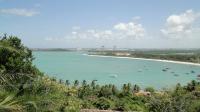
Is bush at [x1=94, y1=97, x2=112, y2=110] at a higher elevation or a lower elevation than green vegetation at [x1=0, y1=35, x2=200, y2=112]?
lower

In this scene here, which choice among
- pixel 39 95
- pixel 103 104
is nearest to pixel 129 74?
pixel 103 104

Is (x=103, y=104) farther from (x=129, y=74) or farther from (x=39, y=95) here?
(x=129, y=74)

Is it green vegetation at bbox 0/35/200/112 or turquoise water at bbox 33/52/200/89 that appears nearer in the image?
green vegetation at bbox 0/35/200/112

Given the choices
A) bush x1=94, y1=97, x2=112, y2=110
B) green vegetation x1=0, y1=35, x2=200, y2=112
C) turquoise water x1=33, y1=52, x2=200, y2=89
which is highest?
green vegetation x1=0, y1=35, x2=200, y2=112

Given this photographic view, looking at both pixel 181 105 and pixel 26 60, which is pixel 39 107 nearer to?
pixel 181 105

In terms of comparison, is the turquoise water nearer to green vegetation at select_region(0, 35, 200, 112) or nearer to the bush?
green vegetation at select_region(0, 35, 200, 112)

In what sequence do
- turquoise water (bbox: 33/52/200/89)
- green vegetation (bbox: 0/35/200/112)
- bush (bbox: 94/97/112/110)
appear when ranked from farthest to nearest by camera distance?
turquoise water (bbox: 33/52/200/89), bush (bbox: 94/97/112/110), green vegetation (bbox: 0/35/200/112)

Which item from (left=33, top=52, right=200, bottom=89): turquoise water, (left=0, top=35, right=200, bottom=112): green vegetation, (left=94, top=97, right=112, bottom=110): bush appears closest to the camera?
(left=0, top=35, right=200, bottom=112): green vegetation

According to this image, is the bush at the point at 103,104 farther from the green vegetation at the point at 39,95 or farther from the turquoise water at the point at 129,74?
the turquoise water at the point at 129,74

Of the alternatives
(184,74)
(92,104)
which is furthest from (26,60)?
(184,74)

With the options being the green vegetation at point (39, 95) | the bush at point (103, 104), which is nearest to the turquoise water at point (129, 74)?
the green vegetation at point (39, 95)

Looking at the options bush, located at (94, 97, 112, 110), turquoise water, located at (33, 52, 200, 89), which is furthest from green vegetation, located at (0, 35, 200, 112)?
turquoise water, located at (33, 52, 200, 89)
